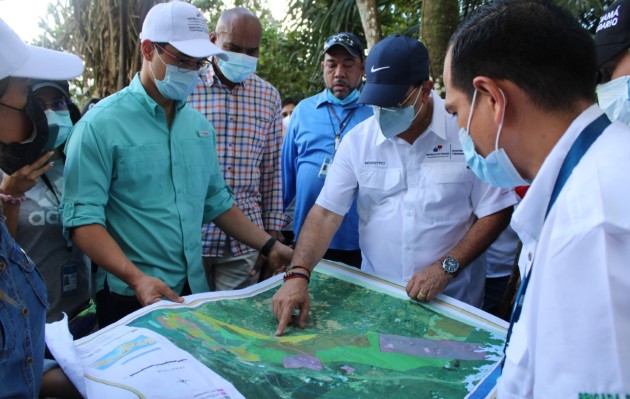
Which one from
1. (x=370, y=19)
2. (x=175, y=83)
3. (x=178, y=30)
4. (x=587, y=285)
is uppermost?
(x=370, y=19)

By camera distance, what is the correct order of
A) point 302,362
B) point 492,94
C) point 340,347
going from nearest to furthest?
point 492,94 < point 302,362 < point 340,347

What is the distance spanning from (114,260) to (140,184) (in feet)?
1.13

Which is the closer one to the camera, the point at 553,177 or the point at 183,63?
the point at 553,177

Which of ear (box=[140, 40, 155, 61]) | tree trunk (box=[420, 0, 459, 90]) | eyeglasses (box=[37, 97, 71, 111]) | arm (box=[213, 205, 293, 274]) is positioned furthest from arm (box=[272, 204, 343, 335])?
tree trunk (box=[420, 0, 459, 90])

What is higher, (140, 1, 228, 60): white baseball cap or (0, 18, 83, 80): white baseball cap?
(140, 1, 228, 60): white baseball cap

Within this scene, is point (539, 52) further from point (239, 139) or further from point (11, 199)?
point (239, 139)

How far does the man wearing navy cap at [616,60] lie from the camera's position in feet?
7.78

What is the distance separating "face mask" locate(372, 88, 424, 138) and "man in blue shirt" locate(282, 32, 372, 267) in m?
0.88

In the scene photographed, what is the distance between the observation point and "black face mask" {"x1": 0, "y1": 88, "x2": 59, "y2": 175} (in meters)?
1.75

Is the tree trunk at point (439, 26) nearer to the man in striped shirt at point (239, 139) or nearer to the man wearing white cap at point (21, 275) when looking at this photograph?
the man in striped shirt at point (239, 139)

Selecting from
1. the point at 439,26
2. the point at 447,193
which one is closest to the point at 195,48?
the point at 447,193

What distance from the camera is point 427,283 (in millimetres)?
2180

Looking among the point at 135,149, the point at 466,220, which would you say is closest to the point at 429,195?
the point at 466,220

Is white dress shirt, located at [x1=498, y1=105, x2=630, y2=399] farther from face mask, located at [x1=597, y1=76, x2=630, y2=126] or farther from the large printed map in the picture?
face mask, located at [x1=597, y1=76, x2=630, y2=126]
